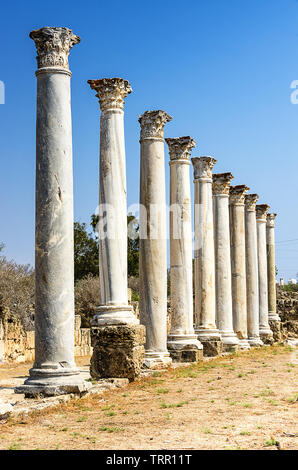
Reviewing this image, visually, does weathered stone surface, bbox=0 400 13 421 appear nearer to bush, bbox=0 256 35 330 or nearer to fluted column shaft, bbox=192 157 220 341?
fluted column shaft, bbox=192 157 220 341

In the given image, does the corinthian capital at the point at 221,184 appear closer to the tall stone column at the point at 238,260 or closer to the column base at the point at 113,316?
the tall stone column at the point at 238,260

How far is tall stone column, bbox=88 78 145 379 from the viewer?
16.7 meters

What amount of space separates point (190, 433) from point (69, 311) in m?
4.35

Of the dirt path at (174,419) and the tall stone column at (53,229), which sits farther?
the tall stone column at (53,229)

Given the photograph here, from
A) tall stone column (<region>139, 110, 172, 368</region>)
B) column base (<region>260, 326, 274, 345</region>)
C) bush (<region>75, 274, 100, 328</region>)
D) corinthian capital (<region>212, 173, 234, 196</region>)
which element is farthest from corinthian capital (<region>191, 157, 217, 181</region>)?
bush (<region>75, 274, 100, 328</region>)

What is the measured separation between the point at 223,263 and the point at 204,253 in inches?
109

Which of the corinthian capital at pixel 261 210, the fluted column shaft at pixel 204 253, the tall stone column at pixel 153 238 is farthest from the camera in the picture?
the corinthian capital at pixel 261 210

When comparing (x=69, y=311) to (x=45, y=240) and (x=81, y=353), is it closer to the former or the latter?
(x=45, y=240)

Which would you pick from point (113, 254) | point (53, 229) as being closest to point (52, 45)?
point (53, 229)

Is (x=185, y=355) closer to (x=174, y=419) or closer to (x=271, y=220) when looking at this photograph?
(x=174, y=419)

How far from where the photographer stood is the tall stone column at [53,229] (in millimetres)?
13203

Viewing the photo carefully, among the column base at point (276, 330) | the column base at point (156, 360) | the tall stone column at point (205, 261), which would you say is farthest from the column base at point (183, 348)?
the column base at point (276, 330)

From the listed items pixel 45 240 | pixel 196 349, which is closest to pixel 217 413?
pixel 45 240

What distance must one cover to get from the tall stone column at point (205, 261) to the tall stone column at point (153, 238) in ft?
19.2
